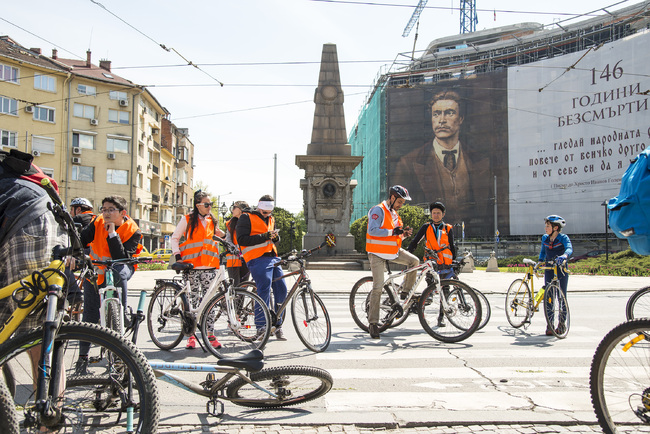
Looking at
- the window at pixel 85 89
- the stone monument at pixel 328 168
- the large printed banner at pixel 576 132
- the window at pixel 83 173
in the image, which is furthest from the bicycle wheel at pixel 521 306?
the window at pixel 85 89

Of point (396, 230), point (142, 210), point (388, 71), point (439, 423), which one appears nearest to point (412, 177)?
point (388, 71)

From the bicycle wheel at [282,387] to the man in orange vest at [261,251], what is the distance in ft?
9.23

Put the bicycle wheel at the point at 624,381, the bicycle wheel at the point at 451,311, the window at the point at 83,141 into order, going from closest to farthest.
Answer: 1. the bicycle wheel at the point at 624,381
2. the bicycle wheel at the point at 451,311
3. the window at the point at 83,141

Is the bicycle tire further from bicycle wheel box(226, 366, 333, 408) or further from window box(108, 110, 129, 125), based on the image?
window box(108, 110, 129, 125)

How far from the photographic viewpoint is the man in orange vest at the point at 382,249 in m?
7.66

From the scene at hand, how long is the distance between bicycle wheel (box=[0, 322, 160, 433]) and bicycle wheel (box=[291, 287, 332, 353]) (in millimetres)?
3614

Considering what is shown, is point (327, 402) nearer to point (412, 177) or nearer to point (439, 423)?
point (439, 423)

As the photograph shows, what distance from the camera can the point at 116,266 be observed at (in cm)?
618

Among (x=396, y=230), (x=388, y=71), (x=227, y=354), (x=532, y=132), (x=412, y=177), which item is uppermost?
(x=388, y=71)

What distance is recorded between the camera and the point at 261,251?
24.1ft

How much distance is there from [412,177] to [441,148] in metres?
4.16

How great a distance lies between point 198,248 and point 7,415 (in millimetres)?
4533

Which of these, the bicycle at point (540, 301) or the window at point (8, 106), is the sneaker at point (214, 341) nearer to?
the bicycle at point (540, 301)

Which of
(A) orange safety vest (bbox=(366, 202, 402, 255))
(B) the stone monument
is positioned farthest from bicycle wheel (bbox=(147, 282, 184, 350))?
(B) the stone monument
